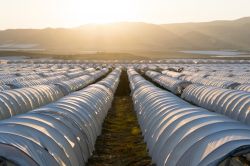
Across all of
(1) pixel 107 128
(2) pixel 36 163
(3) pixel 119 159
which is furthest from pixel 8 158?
(1) pixel 107 128

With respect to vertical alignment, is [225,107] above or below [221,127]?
below

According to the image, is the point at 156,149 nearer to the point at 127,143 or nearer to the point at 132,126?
the point at 127,143

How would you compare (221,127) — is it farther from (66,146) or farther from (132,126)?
(132,126)

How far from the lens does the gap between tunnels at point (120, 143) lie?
1892 cm

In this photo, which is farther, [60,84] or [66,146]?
[60,84]

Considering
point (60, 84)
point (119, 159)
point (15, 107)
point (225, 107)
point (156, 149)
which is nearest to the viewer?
point (156, 149)

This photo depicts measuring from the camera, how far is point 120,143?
22.4 meters

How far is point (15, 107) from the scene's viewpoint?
23844mm

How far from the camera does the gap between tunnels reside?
18923 mm

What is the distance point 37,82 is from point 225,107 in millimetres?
23583

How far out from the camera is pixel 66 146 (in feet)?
46.0

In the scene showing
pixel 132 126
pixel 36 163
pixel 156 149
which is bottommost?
pixel 132 126

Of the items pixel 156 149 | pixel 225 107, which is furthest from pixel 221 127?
pixel 225 107

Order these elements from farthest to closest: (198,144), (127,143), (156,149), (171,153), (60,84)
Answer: (60,84) → (127,143) → (156,149) → (171,153) → (198,144)
